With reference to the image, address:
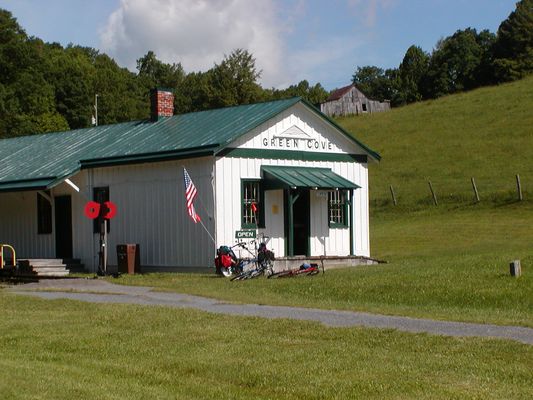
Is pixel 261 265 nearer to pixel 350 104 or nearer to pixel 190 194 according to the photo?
pixel 190 194

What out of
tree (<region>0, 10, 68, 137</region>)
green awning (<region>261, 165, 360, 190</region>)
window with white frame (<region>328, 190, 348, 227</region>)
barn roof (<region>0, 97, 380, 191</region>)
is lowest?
window with white frame (<region>328, 190, 348, 227</region>)

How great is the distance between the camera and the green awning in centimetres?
2741

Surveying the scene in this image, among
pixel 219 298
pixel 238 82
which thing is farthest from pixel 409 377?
pixel 238 82

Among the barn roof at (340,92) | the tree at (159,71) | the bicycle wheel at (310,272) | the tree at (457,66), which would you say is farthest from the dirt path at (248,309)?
the tree at (159,71)

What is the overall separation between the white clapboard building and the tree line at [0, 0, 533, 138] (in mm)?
45572

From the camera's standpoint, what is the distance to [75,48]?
12669 centimetres

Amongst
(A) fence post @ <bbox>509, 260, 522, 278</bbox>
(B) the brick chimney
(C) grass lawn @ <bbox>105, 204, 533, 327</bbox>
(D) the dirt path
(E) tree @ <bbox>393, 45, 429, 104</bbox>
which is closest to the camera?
(D) the dirt path

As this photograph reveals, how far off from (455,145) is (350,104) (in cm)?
4545

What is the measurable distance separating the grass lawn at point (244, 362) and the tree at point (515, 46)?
7835 centimetres

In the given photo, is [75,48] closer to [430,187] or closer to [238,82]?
[238,82]

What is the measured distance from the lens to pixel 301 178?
28.0m

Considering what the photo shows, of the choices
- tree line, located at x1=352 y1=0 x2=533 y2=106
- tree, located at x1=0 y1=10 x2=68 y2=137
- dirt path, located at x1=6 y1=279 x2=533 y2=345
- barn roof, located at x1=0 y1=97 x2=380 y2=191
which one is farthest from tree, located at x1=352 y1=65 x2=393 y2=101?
dirt path, located at x1=6 y1=279 x2=533 y2=345

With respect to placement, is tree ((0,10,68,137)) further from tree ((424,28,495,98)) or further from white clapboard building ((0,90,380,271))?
white clapboard building ((0,90,380,271))

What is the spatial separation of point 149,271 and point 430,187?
2117cm
